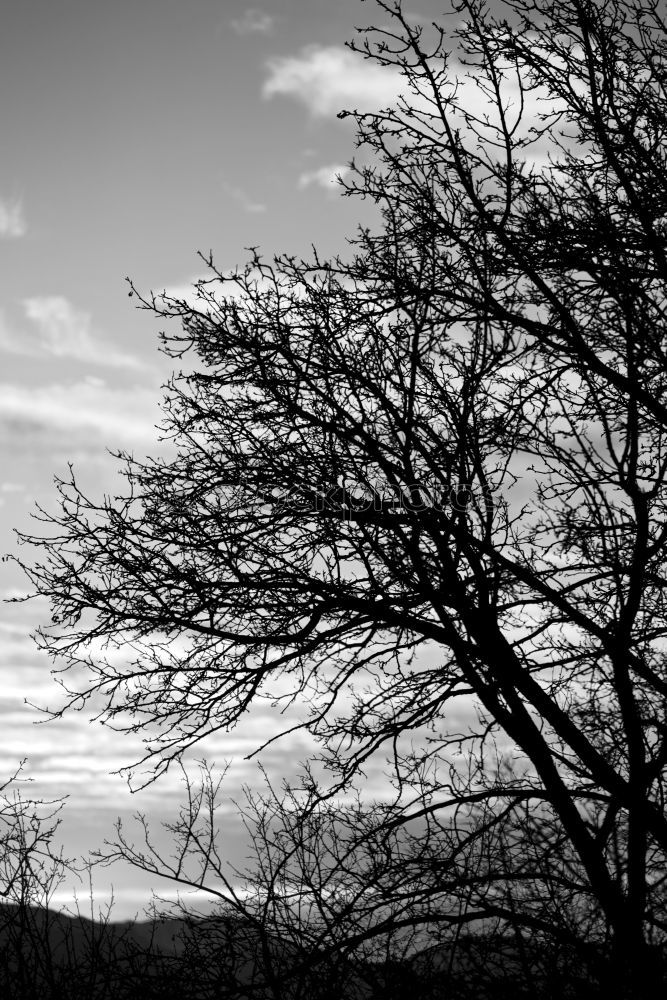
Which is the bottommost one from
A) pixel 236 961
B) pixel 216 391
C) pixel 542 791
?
pixel 236 961

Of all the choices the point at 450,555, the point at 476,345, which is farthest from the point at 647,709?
the point at 476,345

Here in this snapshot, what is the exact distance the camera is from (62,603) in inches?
286

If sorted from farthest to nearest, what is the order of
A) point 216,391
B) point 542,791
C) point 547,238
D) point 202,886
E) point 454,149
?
point 202,886, point 216,391, point 454,149, point 542,791, point 547,238


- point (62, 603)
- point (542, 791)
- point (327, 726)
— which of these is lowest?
point (542, 791)

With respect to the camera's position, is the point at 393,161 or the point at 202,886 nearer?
the point at 393,161

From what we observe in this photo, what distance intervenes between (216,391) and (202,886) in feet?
15.5

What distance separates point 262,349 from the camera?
739 centimetres

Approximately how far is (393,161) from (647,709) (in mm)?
5072

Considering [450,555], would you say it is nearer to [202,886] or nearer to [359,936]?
[359,936]

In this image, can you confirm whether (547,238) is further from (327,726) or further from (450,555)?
(327,726)

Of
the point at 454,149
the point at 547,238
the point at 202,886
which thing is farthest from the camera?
the point at 202,886

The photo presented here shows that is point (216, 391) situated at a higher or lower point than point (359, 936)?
higher

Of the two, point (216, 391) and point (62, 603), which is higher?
point (216, 391)

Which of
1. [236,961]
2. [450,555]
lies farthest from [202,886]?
[450,555]
